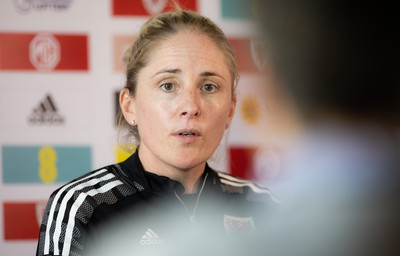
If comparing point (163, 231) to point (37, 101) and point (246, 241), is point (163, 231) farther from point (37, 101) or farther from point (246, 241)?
point (37, 101)

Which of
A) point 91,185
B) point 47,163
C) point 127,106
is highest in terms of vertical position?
point 127,106

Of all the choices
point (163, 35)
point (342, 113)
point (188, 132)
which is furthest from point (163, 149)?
point (342, 113)

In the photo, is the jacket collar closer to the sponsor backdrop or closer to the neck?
the neck

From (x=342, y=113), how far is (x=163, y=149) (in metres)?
0.62

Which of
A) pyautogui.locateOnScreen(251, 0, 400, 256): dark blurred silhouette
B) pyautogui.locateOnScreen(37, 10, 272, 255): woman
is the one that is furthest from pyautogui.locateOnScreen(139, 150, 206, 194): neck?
pyautogui.locateOnScreen(251, 0, 400, 256): dark blurred silhouette

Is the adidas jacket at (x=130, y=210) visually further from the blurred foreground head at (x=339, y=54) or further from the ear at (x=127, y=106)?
the blurred foreground head at (x=339, y=54)

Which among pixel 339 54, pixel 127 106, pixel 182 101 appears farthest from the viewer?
pixel 127 106

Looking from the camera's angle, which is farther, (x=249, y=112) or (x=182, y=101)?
(x=249, y=112)

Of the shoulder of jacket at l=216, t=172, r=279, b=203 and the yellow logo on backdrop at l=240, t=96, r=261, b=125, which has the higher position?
the yellow logo on backdrop at l=240, t=96, r=261, b=125

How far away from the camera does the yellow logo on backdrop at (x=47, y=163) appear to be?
4.41 ft

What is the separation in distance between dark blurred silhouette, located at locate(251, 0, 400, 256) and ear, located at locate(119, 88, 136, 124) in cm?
67

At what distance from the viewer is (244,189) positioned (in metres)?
0.96

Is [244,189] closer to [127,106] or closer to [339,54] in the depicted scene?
[127,106]

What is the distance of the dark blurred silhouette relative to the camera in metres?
0.17
